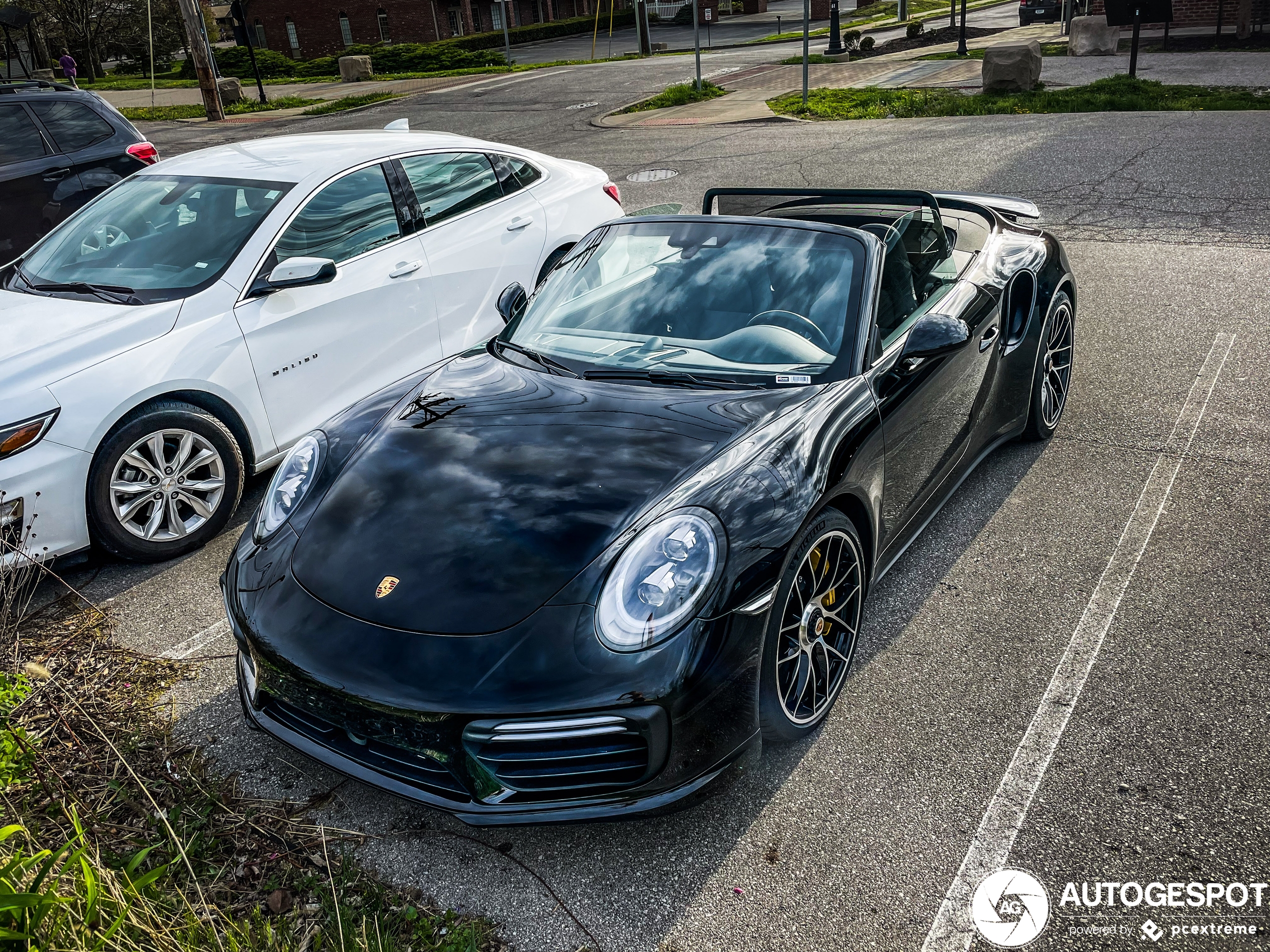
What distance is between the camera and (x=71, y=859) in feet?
7.68

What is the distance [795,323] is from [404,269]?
2667 mm

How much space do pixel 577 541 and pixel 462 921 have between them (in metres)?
1.06

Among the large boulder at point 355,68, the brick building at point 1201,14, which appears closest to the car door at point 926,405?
the brick building at point 1201,14

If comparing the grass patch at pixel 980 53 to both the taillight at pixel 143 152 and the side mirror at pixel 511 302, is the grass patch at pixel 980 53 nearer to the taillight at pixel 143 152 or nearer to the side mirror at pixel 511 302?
the taillight at pixel 143 152

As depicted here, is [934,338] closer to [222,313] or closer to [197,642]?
[197,642]

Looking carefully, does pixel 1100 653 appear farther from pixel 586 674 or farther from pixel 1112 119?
pixel 1112 119

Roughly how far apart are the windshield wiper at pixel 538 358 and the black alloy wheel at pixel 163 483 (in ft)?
5.10

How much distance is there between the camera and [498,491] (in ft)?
10.1

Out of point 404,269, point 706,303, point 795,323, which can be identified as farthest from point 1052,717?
point 404,269

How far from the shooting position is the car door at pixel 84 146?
811 cm

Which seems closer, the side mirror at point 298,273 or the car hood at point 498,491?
the car hood at point 498,491

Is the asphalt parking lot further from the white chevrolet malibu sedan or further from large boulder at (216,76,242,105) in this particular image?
large boulder at (216,76,242,105)

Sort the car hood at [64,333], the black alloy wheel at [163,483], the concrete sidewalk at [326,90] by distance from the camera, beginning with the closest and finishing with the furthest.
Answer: the car hood at [64,333]
the black alloy wheel at [163,483]
the concrete sidewalk at [326,90]

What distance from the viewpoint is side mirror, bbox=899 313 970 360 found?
11.6 feet
